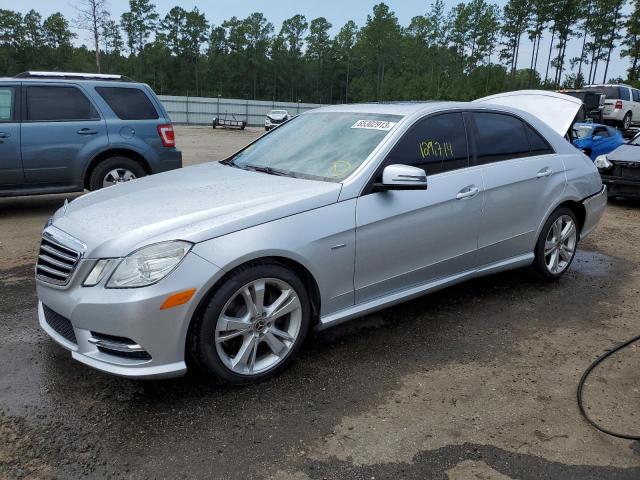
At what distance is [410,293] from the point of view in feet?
12.6

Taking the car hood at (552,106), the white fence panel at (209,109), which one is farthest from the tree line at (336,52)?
the car hood at (552,106)

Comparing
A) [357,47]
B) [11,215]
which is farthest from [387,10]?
[11,215]

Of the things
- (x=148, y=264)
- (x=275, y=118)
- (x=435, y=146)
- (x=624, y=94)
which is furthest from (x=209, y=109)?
(x=148, y=264)

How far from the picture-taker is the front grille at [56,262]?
2930 millimetres

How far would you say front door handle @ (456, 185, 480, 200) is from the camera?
3999 mm

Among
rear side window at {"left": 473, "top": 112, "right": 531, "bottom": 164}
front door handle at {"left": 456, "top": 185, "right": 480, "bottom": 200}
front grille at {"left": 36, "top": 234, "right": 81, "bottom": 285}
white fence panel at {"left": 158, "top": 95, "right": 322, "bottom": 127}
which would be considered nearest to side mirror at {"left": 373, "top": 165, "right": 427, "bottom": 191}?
front door handle at {"left": 456, "top": 185, "right": 480, "bottom": 200}

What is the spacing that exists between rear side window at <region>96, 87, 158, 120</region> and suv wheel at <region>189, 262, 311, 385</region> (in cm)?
556

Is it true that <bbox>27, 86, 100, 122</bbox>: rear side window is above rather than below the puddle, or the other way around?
above

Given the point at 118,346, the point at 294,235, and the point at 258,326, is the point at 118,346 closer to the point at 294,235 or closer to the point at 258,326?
the point at 258,326

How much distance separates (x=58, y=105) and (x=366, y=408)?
641cm

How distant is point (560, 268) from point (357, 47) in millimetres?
95611

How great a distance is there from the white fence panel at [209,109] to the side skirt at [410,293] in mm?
43866

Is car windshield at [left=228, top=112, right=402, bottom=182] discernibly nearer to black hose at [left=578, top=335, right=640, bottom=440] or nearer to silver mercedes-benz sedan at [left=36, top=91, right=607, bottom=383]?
silver mercedes-benz sedan at [left=36, top=91, right=607, bottom=383]

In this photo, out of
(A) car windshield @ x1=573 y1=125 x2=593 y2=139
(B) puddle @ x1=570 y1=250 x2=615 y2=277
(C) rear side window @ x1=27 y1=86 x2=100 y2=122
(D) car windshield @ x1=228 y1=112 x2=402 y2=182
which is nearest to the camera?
(D) car windshield @ x1=228 y1=112 x2=402 y2=182
